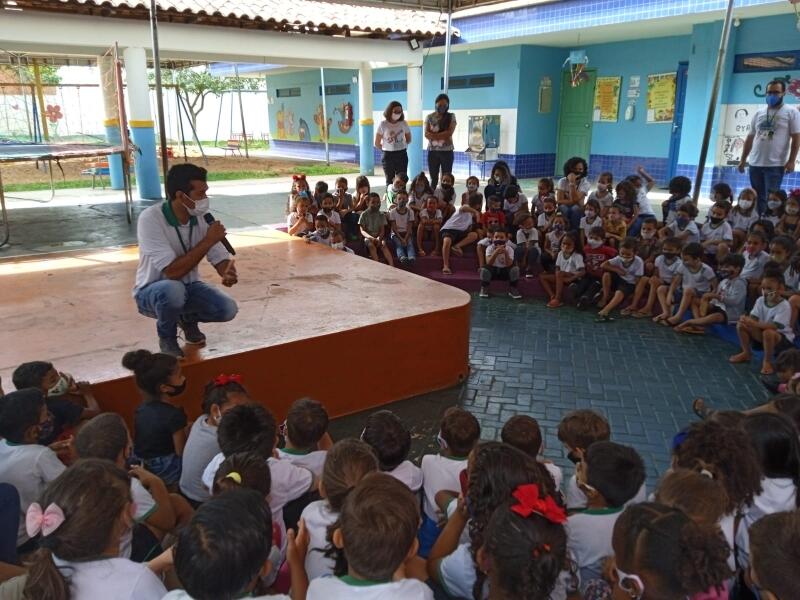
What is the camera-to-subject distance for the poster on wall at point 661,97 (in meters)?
10.6

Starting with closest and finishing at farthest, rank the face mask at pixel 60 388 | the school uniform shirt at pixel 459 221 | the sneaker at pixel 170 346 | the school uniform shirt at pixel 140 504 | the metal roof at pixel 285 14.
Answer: the school uniform shirt at pixel 140 504 → the face mask at pixel 60 388 → the sneaker at pixel 170 346 → the school uniform shirt at pixel 459 221 → the metal roof at pixel 285 14

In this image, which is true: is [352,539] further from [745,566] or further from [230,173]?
[230,173]

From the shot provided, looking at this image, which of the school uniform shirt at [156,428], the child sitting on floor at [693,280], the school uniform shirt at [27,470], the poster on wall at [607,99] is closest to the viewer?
the school uniform shirt at [27,470]

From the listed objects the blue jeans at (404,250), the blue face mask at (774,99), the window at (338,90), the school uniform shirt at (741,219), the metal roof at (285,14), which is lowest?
the blue jeans at (404,250)

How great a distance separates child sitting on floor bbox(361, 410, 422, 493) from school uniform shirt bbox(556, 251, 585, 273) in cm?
363

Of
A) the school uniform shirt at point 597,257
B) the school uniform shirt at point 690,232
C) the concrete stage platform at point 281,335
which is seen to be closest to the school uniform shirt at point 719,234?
the school uniform shirt at point 690,232

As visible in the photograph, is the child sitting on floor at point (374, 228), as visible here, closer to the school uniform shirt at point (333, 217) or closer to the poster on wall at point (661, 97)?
the school uniform shirt at point (333, 217)

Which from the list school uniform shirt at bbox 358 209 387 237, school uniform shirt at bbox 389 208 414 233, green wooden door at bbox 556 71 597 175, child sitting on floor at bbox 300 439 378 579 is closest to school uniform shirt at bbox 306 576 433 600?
child sitting on floor at bbox 300 439 378 579

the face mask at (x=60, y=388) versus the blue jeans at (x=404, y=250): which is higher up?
the face mask at (x=60, y=388)

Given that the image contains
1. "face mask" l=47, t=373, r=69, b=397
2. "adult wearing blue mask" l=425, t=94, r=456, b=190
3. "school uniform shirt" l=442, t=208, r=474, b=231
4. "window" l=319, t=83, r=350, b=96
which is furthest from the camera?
"window" l=319, t=83, r=350, b=96

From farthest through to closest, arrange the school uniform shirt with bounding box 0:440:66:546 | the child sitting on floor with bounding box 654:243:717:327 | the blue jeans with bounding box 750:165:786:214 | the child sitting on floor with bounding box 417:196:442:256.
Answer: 1. the child sitting on floor with bounding box 417:196:442:256
2. the blue jeans with bounding box 750:165:786:214
3. the child sitting on floor with bounding box 654:243:717:327
4. the school uniform shirt with bounding box 0:440:66:546

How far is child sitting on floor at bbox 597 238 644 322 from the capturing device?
5230 mm

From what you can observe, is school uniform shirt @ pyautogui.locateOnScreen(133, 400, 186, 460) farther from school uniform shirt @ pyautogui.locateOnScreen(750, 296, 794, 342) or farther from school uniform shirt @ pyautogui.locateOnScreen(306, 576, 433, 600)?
school uniform shirt @ pyautogui.locateOnScreen(750, 296, 794, 342)

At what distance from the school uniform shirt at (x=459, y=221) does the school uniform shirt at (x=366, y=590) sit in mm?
5128
